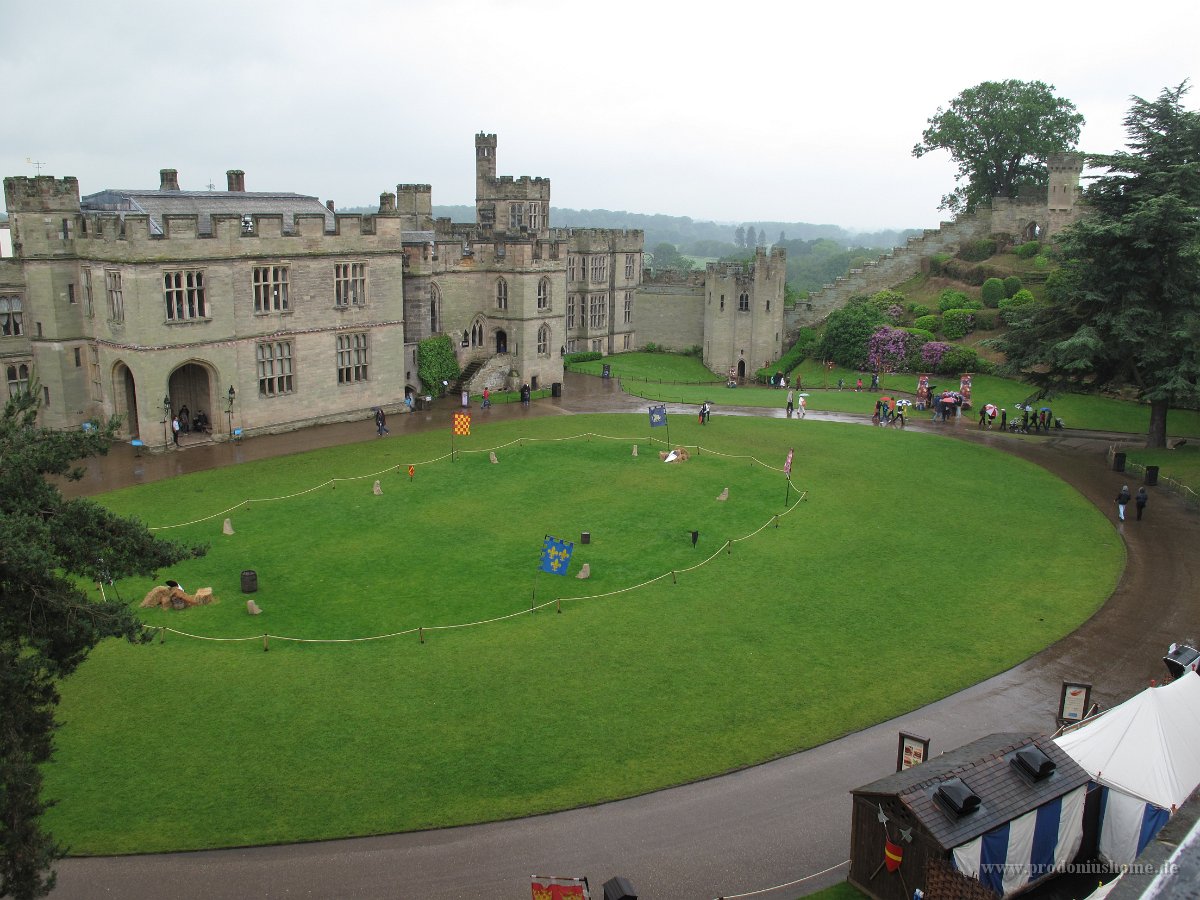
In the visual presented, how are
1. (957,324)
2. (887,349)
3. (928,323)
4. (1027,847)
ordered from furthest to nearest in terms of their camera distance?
(928,323) < (957,324) < (887,349) < (1027,847)

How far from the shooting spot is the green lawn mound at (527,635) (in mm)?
18969

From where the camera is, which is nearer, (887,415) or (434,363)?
(887,415)

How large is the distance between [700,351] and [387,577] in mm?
54488

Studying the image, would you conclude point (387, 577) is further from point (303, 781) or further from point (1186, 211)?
point (1186, 211)

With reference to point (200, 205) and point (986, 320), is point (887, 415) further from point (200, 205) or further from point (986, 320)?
point (200, 205)

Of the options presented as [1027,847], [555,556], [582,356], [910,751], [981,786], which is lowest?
[910,751]

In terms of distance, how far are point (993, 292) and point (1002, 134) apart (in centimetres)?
2074

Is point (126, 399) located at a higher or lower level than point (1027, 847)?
higher

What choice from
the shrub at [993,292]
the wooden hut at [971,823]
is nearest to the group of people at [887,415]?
the shrub at [993,292]

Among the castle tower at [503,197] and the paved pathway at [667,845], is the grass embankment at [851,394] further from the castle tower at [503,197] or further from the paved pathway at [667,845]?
the paved pathway at [667,845]

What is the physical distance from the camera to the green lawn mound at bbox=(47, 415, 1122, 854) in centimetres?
1897

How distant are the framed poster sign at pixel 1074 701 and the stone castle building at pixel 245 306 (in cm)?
3738

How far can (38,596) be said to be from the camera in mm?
13516

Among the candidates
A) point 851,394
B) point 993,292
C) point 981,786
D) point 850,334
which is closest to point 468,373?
point 851,394
